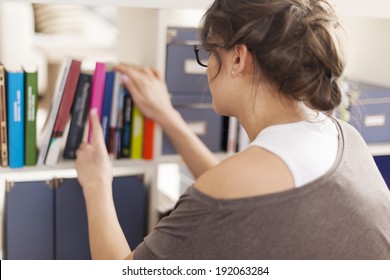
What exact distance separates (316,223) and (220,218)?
0.17 m

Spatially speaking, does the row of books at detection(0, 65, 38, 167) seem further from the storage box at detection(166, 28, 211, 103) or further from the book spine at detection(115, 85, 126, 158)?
the storage box at detection(166, 28, 211, 103)

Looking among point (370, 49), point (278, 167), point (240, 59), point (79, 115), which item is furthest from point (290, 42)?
point (370, 49)

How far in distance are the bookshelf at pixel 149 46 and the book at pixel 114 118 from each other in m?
0.04

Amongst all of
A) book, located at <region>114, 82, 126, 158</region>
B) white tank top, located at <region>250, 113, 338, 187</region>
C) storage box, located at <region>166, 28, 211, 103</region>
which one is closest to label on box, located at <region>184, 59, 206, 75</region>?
storage box, located at <region>166, 28, 211, 103</region>

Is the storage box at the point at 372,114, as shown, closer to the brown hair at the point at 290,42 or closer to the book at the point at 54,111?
the brown hair at the point at 290,42

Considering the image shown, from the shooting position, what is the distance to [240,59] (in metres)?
1.18

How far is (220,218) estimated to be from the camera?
1043 mm

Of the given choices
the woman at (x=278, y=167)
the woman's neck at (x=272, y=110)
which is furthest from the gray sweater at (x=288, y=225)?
the woman's neck at (x=272, y=110)

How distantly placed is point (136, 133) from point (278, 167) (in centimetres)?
76

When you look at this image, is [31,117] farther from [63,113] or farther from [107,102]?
[107,102]

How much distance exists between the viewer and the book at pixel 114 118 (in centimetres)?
168

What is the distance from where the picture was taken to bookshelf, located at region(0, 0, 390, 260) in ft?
5.29

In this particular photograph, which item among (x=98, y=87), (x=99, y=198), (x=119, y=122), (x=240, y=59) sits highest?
(x=240, y=59)
